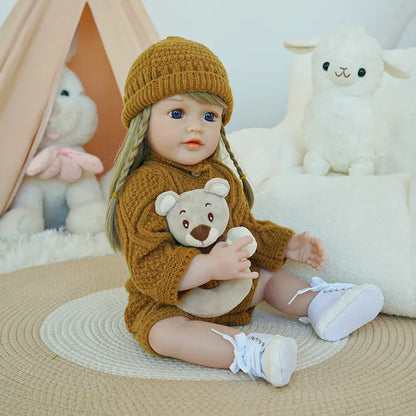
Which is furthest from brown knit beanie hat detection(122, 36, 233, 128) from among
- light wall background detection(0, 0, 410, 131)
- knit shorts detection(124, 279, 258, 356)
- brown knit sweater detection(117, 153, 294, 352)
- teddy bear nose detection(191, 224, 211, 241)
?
light wall background detection(0, 0, 410, 131)

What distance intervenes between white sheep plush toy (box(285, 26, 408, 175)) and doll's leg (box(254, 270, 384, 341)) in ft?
1.15

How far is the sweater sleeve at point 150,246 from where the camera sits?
2.39 ft

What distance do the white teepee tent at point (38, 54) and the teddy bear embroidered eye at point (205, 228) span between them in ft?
3.06

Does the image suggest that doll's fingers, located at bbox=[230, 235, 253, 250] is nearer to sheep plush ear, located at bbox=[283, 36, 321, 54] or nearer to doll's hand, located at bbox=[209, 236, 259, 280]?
doll's hand, located at bbox=[209, 236, 259, 280]

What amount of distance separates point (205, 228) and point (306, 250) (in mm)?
251

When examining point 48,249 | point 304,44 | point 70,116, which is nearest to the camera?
point 304,44

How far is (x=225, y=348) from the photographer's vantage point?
710mm

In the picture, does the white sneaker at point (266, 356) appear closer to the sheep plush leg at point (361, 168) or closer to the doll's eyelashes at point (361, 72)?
the sheep plush leg at point (361, 168)

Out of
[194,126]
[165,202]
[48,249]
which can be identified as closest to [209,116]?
[194,126]

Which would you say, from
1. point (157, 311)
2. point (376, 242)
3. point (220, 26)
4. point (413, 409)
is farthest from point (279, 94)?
point (413, 409)

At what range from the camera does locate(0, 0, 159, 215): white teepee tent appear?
1.50 metres

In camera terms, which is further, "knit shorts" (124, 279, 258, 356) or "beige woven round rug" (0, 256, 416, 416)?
"knit shorts" (124, 279, 258, 356)

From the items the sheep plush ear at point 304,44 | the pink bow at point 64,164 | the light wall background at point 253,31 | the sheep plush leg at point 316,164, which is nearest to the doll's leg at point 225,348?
the sheep plush leg at point 316,164

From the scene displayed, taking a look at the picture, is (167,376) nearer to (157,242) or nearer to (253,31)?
(157,242)
